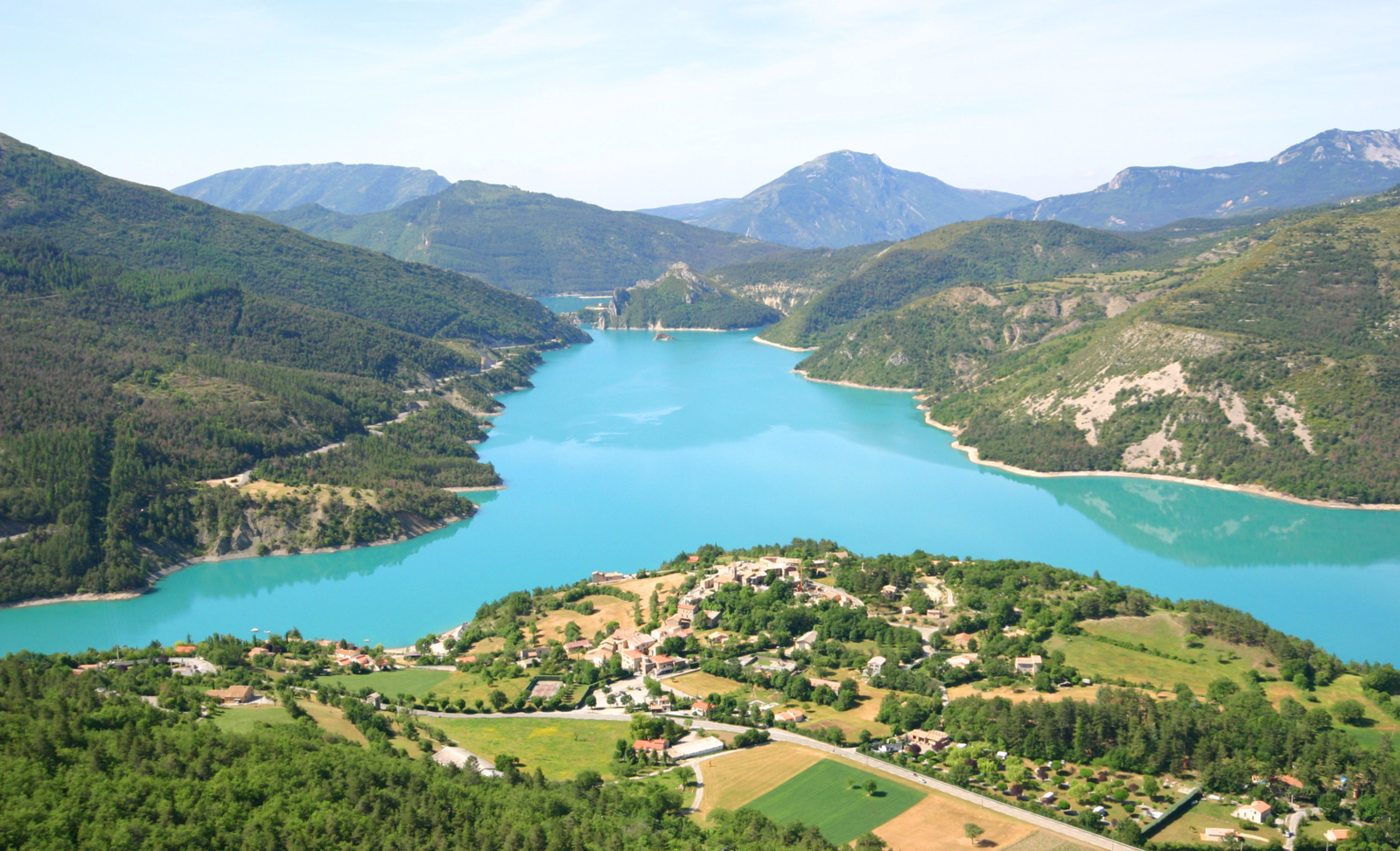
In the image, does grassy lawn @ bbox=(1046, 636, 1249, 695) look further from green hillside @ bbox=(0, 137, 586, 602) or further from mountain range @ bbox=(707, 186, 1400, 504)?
green hillside @ bbox=(0, 137, 586, 602)

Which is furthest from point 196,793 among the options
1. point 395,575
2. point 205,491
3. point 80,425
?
point 80,425

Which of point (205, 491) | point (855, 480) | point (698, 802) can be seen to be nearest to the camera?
point (698, 802)

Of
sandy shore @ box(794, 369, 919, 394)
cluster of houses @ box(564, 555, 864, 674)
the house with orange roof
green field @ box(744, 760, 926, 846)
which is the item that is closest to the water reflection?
cluster of houses @ box(564, 555, 864, 674)

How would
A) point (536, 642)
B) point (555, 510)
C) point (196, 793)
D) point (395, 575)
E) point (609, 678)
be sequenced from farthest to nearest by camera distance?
point (555, 510) < point (395, 575) < point (536, 642) < point (609, 678) < point (196, 793)

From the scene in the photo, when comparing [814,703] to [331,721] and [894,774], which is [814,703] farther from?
[331,721]

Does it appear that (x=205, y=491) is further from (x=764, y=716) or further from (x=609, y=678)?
(x=764, y=716)

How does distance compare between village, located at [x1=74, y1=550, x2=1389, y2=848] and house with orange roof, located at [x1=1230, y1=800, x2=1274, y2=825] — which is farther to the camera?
village, located at [x1=74, y1=550, x2=1389, y2=848]
